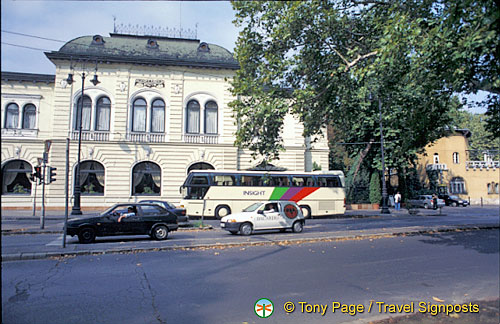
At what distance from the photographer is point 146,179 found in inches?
1176

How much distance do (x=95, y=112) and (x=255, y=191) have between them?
50.9ft

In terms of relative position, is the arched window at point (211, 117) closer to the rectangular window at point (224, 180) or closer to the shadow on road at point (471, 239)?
the rectangular window at point (224, 180)

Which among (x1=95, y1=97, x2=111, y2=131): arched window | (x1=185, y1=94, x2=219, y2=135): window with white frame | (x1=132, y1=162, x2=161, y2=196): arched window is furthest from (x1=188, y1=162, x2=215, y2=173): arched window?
(x1=95, y1=97, x2=111, y2=131): arched window

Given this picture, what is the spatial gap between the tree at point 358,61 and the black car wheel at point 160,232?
4.67m

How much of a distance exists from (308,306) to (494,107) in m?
7.19

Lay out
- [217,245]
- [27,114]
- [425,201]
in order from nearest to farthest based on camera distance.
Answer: [217,245]
[27,114]
[425,201]

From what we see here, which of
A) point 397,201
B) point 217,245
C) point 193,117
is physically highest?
point 193,117

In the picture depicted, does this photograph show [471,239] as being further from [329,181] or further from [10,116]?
[10,116]

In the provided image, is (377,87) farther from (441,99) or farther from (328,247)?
(328,247)

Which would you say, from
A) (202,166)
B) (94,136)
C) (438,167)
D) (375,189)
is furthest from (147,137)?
(438,167)

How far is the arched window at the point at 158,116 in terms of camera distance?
30297mm

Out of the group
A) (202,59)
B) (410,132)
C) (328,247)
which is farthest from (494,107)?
(202,59)

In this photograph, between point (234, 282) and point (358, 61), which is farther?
point (358, 61)

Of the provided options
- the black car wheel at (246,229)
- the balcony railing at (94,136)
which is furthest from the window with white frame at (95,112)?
the black car wheel at (246,229)
